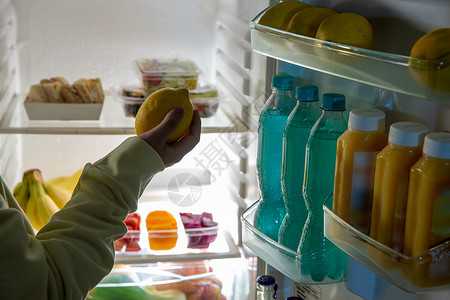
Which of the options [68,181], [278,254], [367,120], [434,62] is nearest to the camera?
[434,62]

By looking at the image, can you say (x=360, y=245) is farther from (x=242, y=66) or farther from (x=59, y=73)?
(x=59, y=73)

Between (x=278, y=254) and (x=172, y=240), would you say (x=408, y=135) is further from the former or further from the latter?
(x=172, y=240)

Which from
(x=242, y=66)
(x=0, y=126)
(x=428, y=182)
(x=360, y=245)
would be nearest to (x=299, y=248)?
A: (x=360, y=245)

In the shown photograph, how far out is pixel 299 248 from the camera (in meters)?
0.92

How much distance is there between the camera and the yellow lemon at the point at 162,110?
3.29ft

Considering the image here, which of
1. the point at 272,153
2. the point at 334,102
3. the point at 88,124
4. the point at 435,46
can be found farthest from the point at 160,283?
the point at 435,46

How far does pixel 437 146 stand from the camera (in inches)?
24.5

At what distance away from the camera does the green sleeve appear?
751 mm

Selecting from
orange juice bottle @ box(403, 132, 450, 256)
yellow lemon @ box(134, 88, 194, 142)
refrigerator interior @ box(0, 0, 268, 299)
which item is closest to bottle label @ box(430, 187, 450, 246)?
orange juice bottle @ box(403, 132, 450, 256)

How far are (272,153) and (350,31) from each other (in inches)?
13.8

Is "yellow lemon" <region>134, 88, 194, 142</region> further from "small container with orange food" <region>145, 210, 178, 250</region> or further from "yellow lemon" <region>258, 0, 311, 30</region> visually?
"small container with orange food" <region>145, 210, 178, 250</region>

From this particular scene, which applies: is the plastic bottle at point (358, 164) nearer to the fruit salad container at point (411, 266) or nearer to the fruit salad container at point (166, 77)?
the fruit salad container at point (411, 266)

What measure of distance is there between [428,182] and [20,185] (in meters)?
1.35

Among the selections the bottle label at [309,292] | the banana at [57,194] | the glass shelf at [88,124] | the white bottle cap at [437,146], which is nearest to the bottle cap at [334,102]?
the white bottle cap at [437,146]
